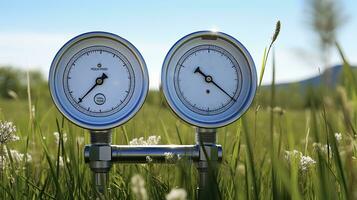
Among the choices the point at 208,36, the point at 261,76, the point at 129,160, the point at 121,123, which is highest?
the point at 208,36

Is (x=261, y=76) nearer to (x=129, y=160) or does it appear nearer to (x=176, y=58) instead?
(x=176, y=58)

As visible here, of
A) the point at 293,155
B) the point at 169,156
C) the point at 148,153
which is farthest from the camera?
the point at 148,153

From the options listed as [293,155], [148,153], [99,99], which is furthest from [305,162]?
[99,99]

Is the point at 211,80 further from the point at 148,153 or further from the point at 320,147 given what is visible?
the point at 320,147

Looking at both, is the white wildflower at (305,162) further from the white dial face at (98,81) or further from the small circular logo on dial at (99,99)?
the small circular logo on dial at (99,99)

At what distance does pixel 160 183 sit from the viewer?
211cm

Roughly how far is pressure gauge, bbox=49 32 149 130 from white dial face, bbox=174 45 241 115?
18 cm

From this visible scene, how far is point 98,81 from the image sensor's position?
2.27 m

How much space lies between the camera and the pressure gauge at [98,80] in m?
2.22

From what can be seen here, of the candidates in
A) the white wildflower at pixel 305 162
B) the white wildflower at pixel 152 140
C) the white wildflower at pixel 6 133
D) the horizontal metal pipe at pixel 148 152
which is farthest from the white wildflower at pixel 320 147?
the white wildflower at pixel 6 133

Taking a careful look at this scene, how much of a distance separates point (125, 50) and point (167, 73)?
20cm

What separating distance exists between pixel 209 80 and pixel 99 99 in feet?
1.53

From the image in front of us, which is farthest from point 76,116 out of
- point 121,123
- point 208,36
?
point 208,36

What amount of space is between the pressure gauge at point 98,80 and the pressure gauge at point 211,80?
14cm
